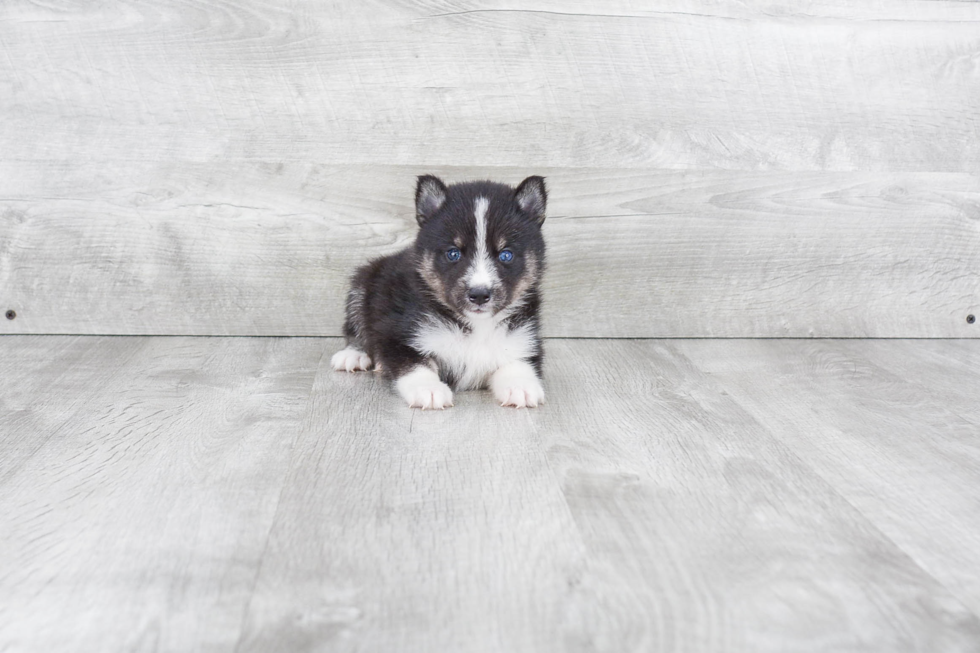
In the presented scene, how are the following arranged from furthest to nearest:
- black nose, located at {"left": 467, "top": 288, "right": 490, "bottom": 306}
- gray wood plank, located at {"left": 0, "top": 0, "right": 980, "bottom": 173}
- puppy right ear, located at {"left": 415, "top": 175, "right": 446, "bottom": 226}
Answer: gray wood plank, located at {"left": 0, "top": 0, "right": 980, "bottom": 173}, puppy right ear, located at {"left": 415, "top": 175, "right": 446, "bottom": 226}, black nose, located at {"left": 467, "top": 288, "right": 490, "bottom": 306}

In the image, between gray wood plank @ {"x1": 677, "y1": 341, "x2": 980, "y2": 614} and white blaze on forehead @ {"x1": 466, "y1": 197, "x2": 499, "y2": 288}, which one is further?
white blaze on forehead @ {"x1": 466, "y1": 197, "x2": 499, "y2": 288}

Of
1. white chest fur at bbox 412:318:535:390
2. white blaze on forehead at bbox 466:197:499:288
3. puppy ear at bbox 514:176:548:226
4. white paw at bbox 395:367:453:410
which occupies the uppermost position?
puppy ear at bbox 514:176:548:226

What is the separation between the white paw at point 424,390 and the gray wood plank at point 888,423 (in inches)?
34.7

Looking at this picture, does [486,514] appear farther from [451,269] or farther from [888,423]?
[888,423]

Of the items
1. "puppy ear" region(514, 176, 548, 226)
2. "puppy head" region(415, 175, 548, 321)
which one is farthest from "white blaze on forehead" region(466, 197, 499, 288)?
"puppy ear" region(514, 176, 548, 226)

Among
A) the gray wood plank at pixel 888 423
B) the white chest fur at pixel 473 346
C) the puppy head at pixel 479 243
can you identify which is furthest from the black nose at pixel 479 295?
the gray wood plank at pixel 888 423

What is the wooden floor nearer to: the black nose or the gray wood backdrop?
the black nose

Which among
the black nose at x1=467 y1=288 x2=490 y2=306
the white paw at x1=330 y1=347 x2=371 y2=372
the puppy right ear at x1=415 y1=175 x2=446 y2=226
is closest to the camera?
the black nose at x1=467 y1=288 x2=490 y2=306

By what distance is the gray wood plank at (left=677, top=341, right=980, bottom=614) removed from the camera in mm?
1756

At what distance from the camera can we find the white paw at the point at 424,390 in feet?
8.27

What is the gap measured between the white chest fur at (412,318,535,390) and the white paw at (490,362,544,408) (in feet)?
0.13

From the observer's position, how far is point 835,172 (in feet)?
11.5

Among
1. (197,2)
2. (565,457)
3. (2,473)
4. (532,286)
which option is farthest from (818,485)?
(197,2)

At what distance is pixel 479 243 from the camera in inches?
101
